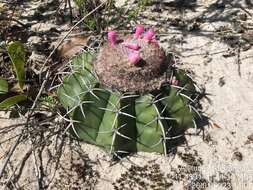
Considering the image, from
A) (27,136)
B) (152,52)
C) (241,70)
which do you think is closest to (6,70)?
(27,136)

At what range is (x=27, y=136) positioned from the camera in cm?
292

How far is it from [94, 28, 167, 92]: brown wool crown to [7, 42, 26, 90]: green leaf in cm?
62

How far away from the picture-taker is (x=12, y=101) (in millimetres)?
2959

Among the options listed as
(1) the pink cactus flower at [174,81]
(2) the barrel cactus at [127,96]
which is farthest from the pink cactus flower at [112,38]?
(1) the pink cactus flower at [174,81]

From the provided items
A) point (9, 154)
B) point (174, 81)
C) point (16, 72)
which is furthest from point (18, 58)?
point (174, 81)

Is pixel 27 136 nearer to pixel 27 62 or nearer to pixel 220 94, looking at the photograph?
pixel 27 62

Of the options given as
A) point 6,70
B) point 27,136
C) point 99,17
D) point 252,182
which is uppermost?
point 99,17

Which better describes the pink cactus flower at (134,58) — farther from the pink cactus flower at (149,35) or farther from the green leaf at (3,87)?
the green leaf at (3,87)

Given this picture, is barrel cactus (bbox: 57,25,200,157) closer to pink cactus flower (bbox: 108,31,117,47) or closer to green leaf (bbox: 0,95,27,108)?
pink cactus flower (bbox: 108,31,117,47)

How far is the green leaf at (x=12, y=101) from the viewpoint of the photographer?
114 inches

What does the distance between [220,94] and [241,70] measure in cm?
27

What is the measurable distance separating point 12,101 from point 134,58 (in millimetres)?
886

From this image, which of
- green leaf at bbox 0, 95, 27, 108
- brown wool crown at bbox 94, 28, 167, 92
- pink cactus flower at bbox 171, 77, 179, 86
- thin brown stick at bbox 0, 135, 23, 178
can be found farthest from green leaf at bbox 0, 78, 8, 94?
pink cactus flower at bbox 171, 77, 179, 86

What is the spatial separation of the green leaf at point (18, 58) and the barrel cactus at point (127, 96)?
0.44m
